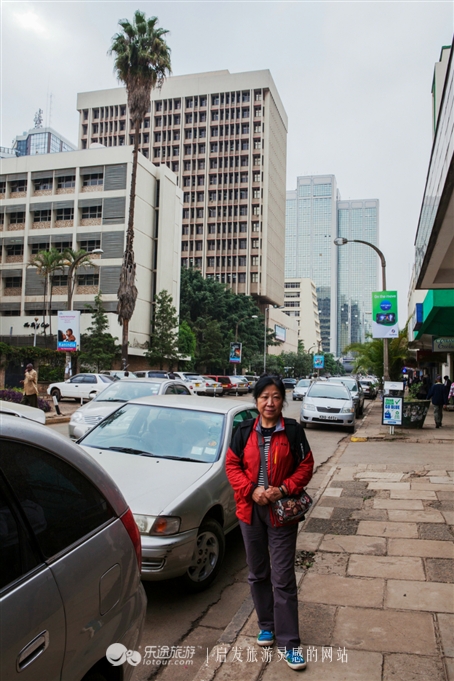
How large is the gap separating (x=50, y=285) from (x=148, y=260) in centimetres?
882

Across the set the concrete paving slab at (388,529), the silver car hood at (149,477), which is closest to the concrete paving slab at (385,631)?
the silver car hood at (149,477)

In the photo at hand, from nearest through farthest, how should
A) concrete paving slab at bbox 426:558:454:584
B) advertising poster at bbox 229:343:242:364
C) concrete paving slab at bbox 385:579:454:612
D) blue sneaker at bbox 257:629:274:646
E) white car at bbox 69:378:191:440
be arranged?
blue sneaker at bbox 257:629:274:646, concrete paving slab at bbox 385:579:454:612, concrete paving slab at bbox 426:558:454:584, white car at bbox 69:378:191:440, advertising poster at bbox 229:343:242:364

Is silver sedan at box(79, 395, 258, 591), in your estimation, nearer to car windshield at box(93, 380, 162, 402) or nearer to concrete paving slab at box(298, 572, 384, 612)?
concrete paving slab at box(298, 572, 384, 612)

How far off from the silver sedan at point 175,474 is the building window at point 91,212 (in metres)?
46.3

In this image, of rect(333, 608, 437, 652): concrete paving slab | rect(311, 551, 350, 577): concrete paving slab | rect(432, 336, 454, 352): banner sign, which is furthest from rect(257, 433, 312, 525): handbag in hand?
rect(432, 336, 454, 352): banner sign

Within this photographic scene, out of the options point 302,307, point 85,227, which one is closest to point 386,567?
point 85,227

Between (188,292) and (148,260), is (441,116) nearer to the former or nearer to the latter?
(148,260)

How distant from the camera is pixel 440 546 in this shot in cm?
560

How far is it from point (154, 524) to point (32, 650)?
245cm

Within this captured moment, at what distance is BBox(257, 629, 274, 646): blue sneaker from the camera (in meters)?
3.51

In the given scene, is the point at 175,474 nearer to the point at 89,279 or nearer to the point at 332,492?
the point at 332,492

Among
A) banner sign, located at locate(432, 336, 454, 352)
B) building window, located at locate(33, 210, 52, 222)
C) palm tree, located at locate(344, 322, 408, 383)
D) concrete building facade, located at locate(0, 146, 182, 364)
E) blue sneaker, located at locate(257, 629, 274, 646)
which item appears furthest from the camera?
building window, located at locate(33, 210, 52, 222)

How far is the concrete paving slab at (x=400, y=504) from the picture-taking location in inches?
283

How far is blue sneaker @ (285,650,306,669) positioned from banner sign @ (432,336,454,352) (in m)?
22.7
